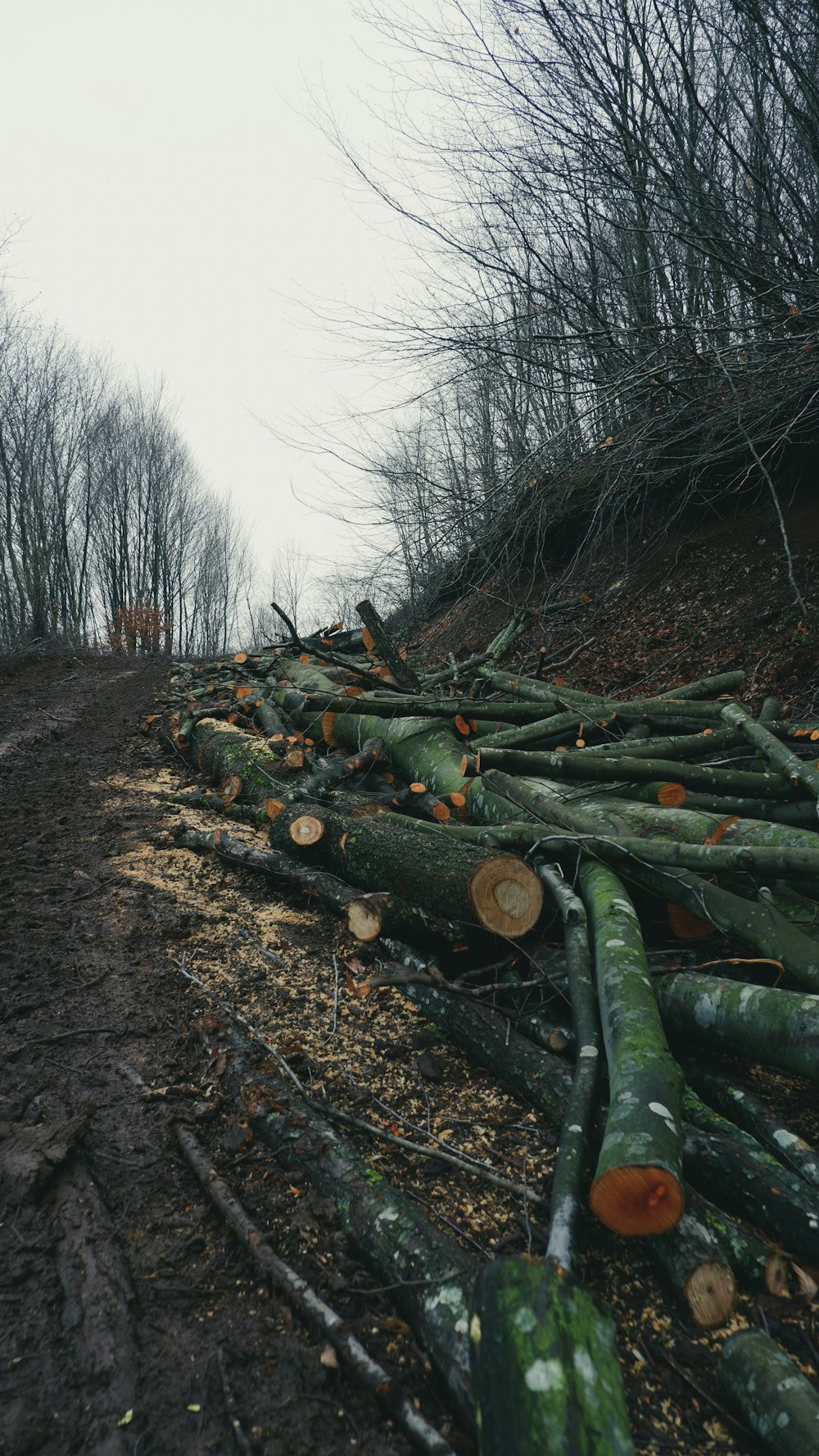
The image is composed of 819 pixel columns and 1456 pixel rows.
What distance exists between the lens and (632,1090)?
1987mm

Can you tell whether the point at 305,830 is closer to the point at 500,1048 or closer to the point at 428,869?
the point at 428,869

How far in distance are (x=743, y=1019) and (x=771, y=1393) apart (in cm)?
109

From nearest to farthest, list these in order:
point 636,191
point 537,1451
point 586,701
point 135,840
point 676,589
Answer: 1. point 537,1451
2. point 636,191
3. point 135,840
4. point 586,701
5. point 676,589

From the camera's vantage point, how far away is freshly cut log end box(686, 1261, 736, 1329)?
1.73 metres

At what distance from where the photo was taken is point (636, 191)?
13.8ft

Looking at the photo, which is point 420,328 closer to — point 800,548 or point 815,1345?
point 815,1345

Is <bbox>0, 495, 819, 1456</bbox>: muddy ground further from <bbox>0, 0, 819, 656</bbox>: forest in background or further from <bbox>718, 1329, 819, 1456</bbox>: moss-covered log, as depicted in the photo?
<bbox>0, 0, 819, 656</bbox>: forest in background

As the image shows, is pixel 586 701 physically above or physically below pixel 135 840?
above

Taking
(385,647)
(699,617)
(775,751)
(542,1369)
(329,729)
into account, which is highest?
(699,617)

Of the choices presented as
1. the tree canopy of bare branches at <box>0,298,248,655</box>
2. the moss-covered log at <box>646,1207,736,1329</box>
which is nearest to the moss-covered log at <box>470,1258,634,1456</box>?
the moss-covered log at <box>646,1207,736,1329</box>

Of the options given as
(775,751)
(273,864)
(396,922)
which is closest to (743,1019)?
(396,922)

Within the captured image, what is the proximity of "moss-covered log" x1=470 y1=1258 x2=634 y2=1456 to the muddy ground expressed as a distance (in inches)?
10.1

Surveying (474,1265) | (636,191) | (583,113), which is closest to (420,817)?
(474,1265)

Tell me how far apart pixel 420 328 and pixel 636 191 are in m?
1.55
